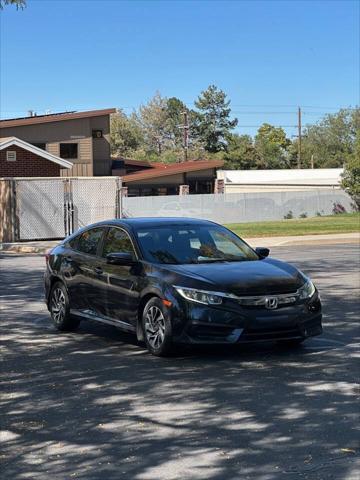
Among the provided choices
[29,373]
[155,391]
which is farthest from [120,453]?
[29,373]

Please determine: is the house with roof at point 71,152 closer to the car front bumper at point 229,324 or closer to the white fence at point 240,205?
the white fence at point 240,205

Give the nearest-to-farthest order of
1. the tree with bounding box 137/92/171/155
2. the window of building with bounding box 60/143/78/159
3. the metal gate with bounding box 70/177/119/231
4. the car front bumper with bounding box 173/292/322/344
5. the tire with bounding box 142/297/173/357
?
1. the car front bumper with bounding box 173/292/322/344
2. the tire with bounding box 142/297/173/357
3. the metal gate with bounding box 70/177/119/231
4. the window of building with bounding box 60/143/78/159
5. the tree with bounding box 137/92/171/155

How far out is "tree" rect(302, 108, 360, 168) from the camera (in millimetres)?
92250

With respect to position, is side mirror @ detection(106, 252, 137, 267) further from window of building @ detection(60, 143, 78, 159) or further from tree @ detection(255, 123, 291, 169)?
tree @ detection(255, 123, 291, 169)

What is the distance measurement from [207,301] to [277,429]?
6.40ft

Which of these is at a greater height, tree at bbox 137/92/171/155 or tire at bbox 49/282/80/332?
tree at bbox 137/92/171/155

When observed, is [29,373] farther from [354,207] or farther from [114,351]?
[354,207]

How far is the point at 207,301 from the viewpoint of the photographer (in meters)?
6.42

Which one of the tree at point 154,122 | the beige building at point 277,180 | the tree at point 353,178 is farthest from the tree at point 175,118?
the tree at point 353,178

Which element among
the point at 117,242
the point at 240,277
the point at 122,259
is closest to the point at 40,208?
the point at 117,242

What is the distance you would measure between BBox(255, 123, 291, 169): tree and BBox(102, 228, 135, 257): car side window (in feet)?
248

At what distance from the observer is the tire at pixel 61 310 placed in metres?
8.34

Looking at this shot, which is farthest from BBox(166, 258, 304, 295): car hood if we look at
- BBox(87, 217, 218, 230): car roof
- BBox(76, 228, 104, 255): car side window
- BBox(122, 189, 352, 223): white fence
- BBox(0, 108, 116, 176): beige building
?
BBox(0, 108, 116, 176): beige building

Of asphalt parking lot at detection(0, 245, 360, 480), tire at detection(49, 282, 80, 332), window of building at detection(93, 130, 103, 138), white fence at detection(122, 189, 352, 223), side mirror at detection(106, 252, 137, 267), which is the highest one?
window of building at detection(93, 130, 103, 138)
